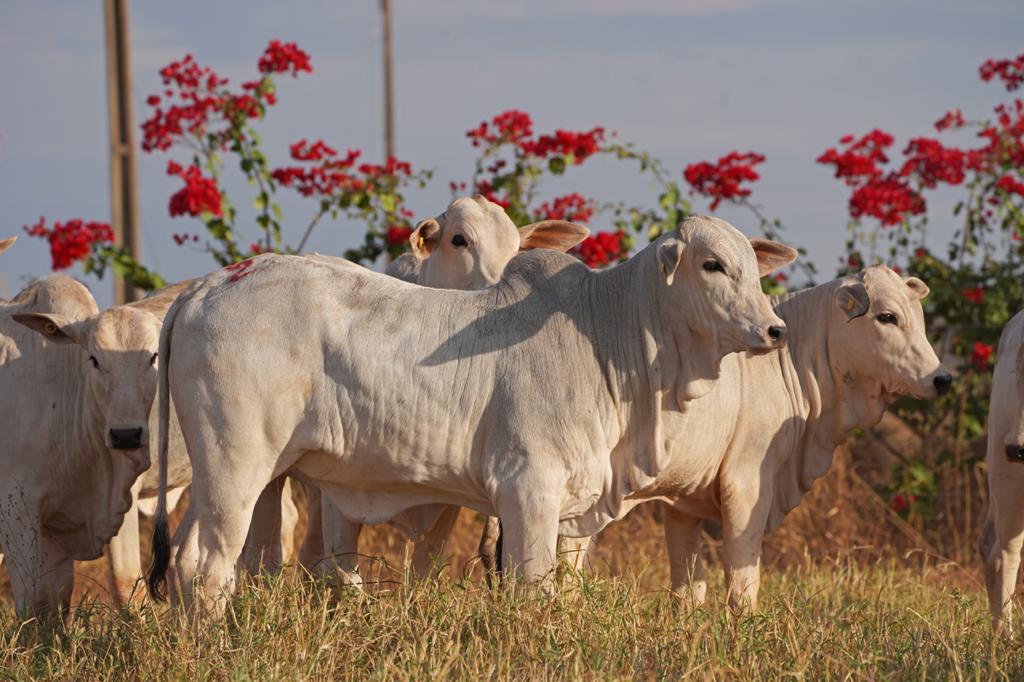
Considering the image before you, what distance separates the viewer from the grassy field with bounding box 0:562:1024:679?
469 centimetres

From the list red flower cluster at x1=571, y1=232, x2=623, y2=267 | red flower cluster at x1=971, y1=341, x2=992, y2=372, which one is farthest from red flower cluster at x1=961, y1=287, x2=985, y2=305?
red flower cluster at x1=571, y1=232, x2=623, y2=267

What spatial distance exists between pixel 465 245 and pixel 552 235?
2.17ft

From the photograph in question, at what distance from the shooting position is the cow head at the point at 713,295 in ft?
17.9

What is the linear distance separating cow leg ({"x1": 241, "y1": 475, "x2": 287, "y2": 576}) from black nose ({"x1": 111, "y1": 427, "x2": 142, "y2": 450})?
63cm

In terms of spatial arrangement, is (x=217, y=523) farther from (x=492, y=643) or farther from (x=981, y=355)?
(x=981, y=355)

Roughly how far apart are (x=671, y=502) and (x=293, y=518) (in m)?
2.25

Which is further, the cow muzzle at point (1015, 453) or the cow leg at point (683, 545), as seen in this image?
the cow leg at point (683, 545)

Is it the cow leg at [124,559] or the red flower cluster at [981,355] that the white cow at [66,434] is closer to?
the cow leg at [124,559]

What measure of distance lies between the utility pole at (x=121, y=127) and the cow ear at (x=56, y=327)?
194 inches

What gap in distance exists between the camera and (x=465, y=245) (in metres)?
7.09

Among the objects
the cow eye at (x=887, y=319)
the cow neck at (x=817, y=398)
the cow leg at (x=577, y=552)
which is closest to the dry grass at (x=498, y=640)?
the cow leg at (x=577, y=552)

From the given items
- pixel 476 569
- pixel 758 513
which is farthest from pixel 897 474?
pixel 758 513

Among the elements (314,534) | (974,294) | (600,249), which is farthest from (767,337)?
(974,294)

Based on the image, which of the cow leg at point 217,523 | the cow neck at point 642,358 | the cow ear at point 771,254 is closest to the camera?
the cow leg at point 217,523
